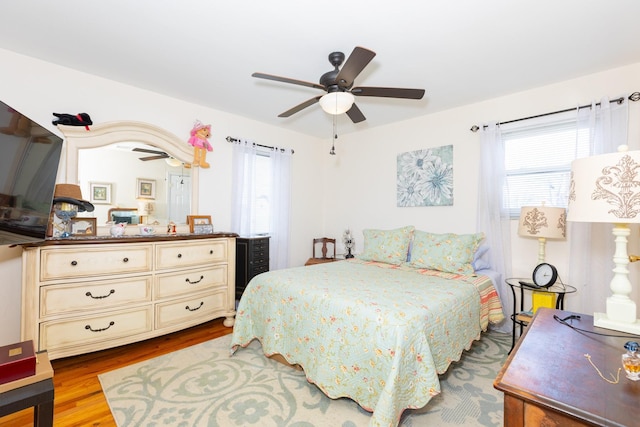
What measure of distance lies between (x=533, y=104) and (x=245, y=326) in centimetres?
357

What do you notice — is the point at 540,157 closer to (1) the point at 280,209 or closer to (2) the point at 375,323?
(2) the point at 375,323

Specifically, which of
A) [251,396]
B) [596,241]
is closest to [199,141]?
[251,396]

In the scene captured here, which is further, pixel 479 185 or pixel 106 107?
pixel 479 185

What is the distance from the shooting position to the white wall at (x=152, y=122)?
2.45m

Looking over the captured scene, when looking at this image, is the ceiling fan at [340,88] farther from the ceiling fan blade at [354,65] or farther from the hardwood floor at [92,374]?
the hardwood floor at [92,374]

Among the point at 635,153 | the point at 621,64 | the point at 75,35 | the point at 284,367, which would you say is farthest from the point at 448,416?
the point at 75,35

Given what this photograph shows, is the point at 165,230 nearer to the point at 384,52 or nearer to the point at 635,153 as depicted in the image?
the point at 384,52

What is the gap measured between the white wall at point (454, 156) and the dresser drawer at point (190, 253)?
2145 mm

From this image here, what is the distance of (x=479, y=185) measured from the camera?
3322 mm

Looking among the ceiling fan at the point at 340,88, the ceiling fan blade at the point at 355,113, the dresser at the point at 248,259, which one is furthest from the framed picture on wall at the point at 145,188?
the ceiling fan blade at the point at 355,113

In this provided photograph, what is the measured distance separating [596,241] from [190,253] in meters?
3.76

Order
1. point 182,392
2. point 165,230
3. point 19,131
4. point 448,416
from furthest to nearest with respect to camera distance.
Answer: point 165,230 → point 182,392 → point 448,416 → point 19,131

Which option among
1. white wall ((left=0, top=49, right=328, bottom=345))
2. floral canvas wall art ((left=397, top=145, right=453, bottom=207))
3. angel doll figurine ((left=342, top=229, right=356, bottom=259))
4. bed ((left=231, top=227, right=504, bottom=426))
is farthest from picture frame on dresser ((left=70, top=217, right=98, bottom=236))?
floral canvas wall art ((left=397, top=145, right=453, bottom=207))

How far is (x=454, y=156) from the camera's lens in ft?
11.7
